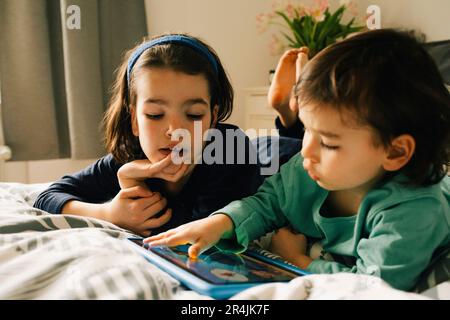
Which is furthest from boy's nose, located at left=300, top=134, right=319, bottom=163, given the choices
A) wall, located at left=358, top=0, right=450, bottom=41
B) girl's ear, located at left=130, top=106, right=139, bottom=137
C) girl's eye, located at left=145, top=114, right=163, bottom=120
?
wall, located at left=358, top=0, right=450, bottom=41

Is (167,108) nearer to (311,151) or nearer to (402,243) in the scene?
(311,151)

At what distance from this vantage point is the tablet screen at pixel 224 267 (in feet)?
2.09

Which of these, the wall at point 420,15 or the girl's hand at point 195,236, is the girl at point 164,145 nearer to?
the girl's hand at point 195,236

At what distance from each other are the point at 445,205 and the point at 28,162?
2.22 meters

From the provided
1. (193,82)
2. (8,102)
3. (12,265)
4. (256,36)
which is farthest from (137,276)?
(256,36)

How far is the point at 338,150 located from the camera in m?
0.75

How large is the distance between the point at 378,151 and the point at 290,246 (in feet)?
0.86

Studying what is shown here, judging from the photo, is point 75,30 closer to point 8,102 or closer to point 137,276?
point 8,102

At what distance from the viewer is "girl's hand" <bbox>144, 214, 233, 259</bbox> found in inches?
29.7

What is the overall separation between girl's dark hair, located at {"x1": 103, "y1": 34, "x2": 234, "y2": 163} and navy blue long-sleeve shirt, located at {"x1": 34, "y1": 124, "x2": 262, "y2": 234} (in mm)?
54

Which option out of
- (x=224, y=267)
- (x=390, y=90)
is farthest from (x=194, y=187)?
(x=390, y=90)

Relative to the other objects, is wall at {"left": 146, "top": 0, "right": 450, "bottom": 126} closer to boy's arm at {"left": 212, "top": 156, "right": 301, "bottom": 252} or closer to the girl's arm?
the girl's arm

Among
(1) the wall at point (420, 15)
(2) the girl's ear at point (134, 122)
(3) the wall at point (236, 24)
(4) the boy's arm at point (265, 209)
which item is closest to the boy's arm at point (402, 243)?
(4) the boy's arm at point (265, 209)

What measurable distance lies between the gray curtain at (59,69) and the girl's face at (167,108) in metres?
1.47
